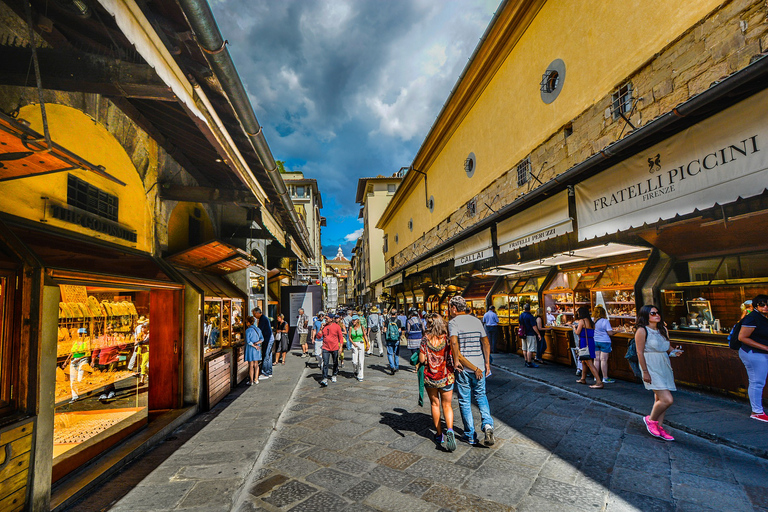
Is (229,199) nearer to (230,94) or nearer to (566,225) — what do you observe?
(230,94)

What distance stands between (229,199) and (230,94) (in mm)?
1819

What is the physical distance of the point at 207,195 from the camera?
557 centimetres

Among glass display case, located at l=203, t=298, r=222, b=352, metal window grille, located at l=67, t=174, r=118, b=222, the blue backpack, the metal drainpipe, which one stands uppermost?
the metal drainpipe

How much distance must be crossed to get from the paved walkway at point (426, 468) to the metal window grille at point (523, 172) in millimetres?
5090

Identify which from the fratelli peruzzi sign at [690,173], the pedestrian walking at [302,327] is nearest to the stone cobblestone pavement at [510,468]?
the fratelli peruzzi sign at [690,173]

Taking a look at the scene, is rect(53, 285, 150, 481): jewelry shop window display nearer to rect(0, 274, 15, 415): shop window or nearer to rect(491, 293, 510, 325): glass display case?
rect(0, 274, 15, 415): shop window

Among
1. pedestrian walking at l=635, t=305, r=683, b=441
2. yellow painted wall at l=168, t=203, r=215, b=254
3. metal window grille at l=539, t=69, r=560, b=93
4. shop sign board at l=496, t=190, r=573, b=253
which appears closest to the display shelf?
yellow painted wall at l=168, t=203, r=215, b=254

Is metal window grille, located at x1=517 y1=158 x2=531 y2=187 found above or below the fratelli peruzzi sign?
above

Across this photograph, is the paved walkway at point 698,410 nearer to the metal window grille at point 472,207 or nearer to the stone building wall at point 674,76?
the stone building wall at point 674,76

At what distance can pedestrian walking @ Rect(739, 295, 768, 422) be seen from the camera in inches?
171

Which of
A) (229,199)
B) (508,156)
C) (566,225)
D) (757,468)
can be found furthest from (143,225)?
(508,156)

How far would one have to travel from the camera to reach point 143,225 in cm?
510

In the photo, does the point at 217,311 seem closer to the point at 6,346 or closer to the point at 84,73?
the point at 6,346

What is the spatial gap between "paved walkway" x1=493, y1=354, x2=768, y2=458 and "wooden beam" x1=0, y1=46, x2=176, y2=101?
21.2 feet
